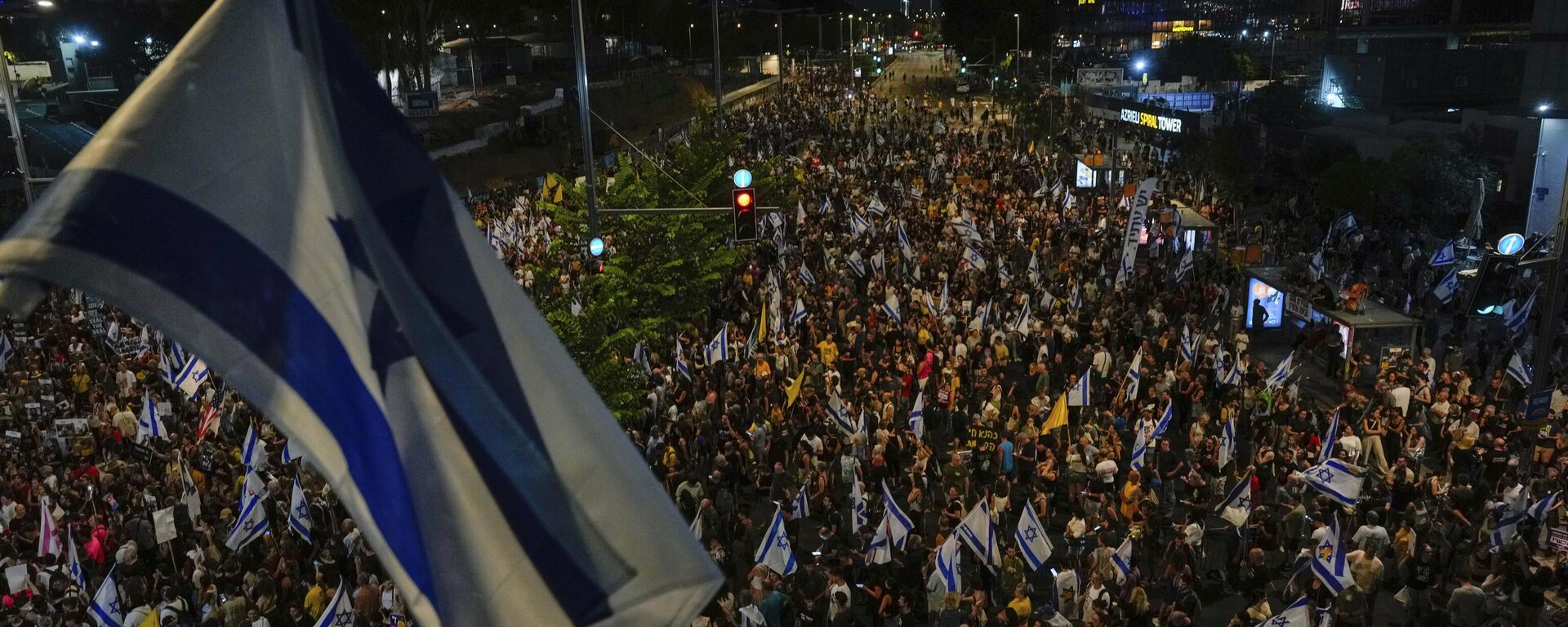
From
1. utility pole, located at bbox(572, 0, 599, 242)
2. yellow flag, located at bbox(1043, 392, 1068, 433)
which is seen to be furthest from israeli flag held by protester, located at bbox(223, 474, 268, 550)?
yellow flag, located at bbox(1043, 392, 1068, 433)

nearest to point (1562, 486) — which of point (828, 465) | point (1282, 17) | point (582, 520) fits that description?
point (828, 465)

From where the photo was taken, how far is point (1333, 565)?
13219 mm

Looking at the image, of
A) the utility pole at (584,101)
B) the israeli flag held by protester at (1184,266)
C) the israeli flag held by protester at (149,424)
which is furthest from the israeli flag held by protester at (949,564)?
the israeli flag held by protester at (1184,266)

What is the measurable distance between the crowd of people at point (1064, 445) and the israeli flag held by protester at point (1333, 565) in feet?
0.39

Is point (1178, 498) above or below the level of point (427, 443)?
below

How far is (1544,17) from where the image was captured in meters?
41.7

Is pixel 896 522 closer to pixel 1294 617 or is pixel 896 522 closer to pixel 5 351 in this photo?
pixel 1294 617

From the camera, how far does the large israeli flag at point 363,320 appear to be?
399 cm

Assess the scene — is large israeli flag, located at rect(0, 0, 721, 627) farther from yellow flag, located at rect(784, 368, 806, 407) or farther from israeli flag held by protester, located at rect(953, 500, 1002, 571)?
yellow flag, located at rect(784, 368, 806, 407)

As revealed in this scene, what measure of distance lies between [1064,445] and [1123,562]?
6.11 meters

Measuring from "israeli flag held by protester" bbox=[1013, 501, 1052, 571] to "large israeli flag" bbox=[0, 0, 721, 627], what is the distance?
35.2ft

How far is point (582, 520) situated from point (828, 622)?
10.3 metres

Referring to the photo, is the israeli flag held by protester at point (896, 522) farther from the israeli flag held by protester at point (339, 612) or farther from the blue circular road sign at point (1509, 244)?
the blue circular road sign at point (1509, 244)

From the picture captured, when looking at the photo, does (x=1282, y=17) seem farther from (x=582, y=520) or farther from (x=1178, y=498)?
(x=582, y=520)
